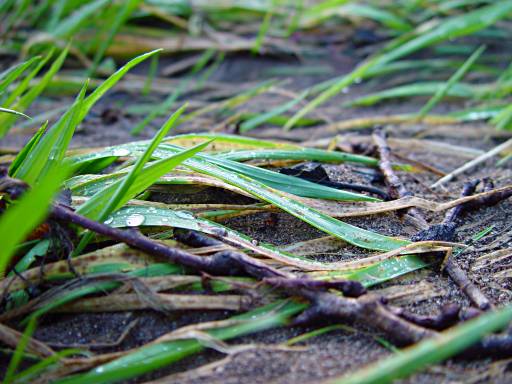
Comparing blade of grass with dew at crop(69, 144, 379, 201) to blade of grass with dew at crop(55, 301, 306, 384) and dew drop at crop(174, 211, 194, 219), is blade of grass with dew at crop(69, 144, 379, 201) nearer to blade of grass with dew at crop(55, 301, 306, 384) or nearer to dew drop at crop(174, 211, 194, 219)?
dew drop at crop(174, 211, 194, 219)

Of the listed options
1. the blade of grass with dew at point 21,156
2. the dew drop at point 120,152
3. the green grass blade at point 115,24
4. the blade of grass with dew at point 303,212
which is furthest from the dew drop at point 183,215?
the green grass blade at point 115,24

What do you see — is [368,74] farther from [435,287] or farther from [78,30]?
[435,287]

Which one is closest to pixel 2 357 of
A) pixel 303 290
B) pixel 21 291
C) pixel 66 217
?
pixel 21 291

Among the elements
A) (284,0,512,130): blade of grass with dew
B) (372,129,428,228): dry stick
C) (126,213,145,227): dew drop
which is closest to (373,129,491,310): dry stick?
(372,129,428,228): dry stick

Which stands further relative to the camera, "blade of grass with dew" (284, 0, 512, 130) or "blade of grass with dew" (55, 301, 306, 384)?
"blade of grass with dew" (284, 0, 512, 130)

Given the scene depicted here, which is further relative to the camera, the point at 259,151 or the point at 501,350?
the point at 259,151

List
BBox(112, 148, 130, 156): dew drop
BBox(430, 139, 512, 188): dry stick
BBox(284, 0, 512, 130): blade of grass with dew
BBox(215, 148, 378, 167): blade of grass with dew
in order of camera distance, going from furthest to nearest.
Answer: BBox(284, 0, 512, 130): blade of grass with dew
BBox(430, 139, 512, 188): dry stick
BBox(215, 148, 378, 167): blade of grass with dew
BBox(112, 148, 130, 156): dew drop
